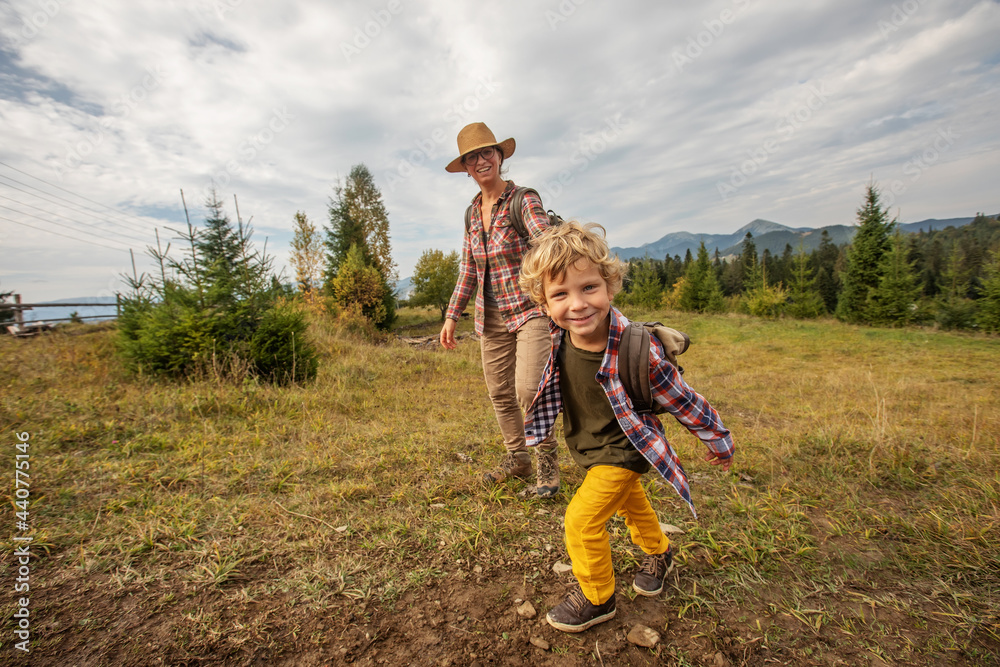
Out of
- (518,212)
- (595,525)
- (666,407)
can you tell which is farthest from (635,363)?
(518,212)

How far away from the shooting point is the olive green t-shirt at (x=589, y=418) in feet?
5.63

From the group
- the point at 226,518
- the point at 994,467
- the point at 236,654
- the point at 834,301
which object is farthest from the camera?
the point at 834,301

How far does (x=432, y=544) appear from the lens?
7.73ft

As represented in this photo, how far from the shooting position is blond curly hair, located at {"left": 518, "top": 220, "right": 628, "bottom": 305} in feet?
5.63

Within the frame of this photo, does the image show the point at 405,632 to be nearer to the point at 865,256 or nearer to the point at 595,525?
the point at 595,525

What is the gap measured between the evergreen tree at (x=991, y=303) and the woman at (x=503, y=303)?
92.6 ft

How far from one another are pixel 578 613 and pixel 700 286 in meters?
39.8

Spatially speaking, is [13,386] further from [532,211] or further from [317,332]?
[532,211]

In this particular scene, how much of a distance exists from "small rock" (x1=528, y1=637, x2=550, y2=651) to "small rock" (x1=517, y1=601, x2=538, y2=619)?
0.13 meters

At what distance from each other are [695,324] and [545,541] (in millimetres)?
19825

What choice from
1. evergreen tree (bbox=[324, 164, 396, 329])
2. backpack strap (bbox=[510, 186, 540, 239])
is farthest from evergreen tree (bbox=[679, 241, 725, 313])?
Answer: backpack strap (bbox=[510, 186, 540, 239])

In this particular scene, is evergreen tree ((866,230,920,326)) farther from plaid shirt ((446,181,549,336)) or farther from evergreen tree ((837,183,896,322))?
plaid shirt ((446,181,549,336))

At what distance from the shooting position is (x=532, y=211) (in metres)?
2.69

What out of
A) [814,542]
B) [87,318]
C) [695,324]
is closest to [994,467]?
[814,542]
